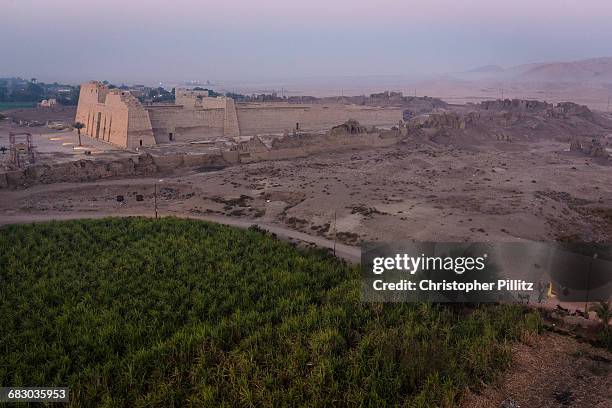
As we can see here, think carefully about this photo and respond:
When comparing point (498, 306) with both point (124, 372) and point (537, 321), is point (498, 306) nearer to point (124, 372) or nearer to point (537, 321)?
point (537, 321)

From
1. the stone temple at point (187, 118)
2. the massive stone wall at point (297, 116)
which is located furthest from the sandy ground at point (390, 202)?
the massive stone wall at point (297, 116)

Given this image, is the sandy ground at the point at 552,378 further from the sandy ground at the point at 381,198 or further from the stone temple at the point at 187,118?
the stone temple at the point at 187,118

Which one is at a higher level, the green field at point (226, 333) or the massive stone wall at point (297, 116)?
the massive stone wall at point (297, 116)

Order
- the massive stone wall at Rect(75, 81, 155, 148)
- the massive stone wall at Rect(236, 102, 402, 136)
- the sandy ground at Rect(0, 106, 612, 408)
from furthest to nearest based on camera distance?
the massive stone wall at Rect(236, 102, 402, 136) → the massive stone wall at Rect(75, 81, 155, 148) → the sandy ground at Rect(0, 106, 612, 408)

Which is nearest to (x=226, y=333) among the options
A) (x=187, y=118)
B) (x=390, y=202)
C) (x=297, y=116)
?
(x=390, y=202)

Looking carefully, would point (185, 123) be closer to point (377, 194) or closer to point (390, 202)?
point (377, 194)

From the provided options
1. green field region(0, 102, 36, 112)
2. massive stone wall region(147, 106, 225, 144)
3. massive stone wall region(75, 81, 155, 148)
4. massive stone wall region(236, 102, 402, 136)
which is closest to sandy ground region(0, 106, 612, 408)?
massive stone wall region(75, 81, 155, 148)

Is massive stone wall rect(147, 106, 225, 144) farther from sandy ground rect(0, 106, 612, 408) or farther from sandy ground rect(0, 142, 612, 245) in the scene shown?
sandy ground rect(0, 142, 612, 245)
